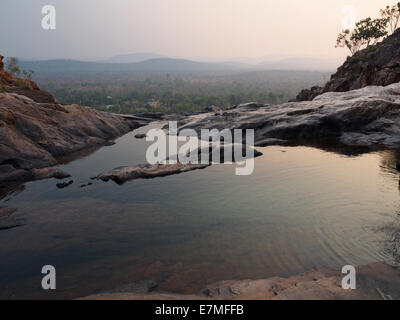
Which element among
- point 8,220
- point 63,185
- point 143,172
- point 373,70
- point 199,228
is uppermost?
point 373,70

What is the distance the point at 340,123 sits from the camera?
21.6m

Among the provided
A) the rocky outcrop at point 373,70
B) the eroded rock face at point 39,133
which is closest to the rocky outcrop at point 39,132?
the eroded rock face at point 39,133

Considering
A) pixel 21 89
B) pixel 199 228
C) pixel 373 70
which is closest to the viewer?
pixel 199 228

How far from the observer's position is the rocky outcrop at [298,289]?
5531mm

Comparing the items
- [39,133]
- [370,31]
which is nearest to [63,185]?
[39,133]

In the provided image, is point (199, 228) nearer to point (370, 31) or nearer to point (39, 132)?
point (39, 132)

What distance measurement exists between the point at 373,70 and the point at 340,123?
19.6 m

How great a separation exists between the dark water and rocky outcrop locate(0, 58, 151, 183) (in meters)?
2.49

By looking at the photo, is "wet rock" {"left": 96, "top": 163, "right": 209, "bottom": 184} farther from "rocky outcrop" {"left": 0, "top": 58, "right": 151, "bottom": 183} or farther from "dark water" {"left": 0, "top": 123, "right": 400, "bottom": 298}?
"rocky outcrop" {"left": 0, "top": 58, "right": 151, "bottom": 183}

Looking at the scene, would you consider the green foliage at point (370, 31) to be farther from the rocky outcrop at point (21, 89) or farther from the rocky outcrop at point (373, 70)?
the rocky outcrop at point (21, 89)

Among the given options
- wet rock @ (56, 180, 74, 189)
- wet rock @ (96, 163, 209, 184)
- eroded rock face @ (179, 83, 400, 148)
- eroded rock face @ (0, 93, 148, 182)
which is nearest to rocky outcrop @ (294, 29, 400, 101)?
eroded rock face @ (179, 83, 400, 148)

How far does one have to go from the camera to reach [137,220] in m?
10.2

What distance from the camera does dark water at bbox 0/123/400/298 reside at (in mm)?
7102
